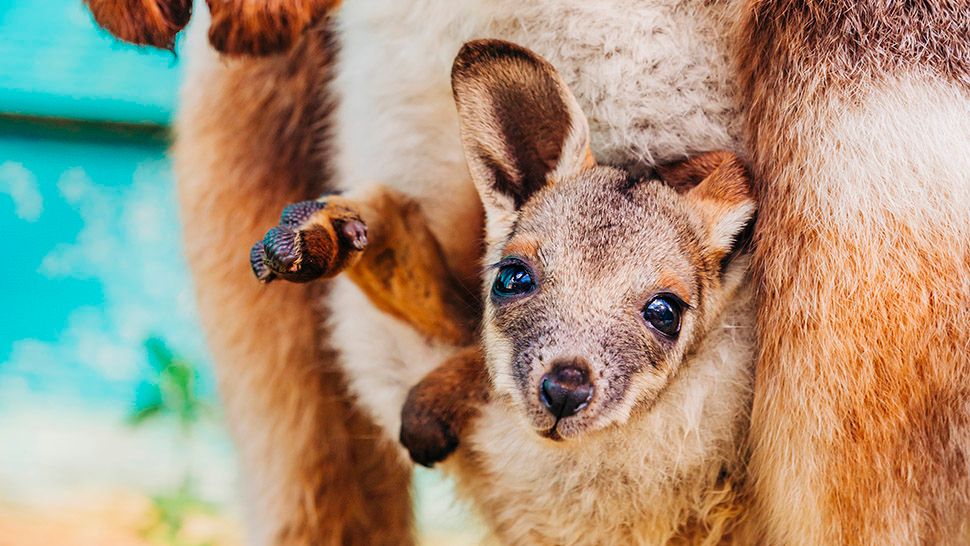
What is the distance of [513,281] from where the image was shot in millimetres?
1262

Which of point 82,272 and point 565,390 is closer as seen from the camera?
point 565,390

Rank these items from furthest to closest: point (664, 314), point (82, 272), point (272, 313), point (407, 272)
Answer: point (82, 272) < point (272, 313) < point (407, 272) < point (664, 314)

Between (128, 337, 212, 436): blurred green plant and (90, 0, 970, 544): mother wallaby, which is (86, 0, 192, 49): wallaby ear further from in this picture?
(128, 337, 212, 436): blurred green plant

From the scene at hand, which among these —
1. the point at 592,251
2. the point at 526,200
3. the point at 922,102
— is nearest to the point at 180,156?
the point at 526,200

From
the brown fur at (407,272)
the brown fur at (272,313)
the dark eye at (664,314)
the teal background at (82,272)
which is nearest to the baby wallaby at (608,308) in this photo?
the dark eye at (664,314)

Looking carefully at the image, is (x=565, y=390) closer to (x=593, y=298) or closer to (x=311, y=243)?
(x=593, y=298)

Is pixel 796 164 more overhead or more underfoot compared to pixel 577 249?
more overhead

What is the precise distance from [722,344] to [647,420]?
14cm

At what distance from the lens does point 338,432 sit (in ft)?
6.36

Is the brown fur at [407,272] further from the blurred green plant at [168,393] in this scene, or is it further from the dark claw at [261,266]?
the blurred green plant at [168,393]

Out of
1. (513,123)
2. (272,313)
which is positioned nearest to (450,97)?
(513,123)

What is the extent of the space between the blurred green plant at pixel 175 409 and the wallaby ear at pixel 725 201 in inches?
82.8

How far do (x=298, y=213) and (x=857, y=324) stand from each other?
2.27ft

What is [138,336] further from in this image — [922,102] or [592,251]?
[922,102]
